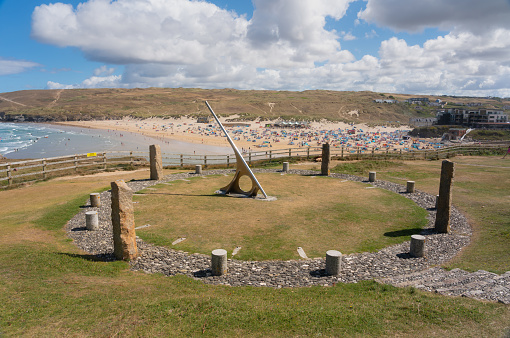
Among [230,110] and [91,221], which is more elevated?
[230,110]

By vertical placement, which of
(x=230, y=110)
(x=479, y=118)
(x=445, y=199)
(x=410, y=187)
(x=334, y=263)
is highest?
(x=230, y=110)

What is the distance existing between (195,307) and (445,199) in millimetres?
10003

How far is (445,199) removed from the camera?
11.3 metres

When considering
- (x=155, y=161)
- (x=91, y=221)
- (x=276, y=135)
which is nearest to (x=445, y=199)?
(x=91, y=221)

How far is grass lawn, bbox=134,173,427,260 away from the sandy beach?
3400cm

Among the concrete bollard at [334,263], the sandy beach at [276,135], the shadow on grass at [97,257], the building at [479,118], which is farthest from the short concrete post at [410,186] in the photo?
the building at [479,118]

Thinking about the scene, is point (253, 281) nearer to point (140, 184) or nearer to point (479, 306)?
point (479, 306)

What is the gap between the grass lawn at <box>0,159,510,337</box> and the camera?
205 inches

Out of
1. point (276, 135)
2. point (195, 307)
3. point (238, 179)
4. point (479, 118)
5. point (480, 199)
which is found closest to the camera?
point (195, 307)

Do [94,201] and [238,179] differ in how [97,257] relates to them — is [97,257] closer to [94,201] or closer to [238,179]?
[94,201]

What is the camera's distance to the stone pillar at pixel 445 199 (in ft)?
36.7

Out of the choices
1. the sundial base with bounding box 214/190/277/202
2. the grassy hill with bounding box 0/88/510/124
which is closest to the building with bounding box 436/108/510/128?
the grassy hill with bounding box 0/88/510/124

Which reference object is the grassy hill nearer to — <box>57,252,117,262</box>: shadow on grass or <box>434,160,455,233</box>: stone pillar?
<box>434,160,455,233</box>: stone pillar

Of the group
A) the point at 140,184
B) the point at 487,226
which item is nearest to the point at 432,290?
the point at 487,226
